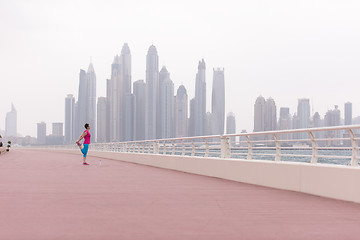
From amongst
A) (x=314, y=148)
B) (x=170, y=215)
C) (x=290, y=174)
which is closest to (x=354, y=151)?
(x=314, y=148)

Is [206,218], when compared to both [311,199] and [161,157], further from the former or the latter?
[161,157]

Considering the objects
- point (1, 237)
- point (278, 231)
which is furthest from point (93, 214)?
point (278, 231)

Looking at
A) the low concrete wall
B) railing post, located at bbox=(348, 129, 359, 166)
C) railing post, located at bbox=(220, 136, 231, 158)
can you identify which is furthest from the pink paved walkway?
railing post, located at bbox=(220, 136, 231, 158)

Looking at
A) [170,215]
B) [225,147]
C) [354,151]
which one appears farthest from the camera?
[225,147]

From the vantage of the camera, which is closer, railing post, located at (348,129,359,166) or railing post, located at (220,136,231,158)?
railing post, located at (348,129,359,166)

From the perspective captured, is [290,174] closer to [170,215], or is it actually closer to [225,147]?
[225,147]

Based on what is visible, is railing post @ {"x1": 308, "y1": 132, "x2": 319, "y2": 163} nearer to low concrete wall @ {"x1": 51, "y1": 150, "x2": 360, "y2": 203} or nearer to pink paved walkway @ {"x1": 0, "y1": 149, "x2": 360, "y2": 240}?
low concrete wall @ {"x1": 51, "y1": 150, "x2": 360, "y2": 203}

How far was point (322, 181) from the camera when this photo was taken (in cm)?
1038

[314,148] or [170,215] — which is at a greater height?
[314,148]

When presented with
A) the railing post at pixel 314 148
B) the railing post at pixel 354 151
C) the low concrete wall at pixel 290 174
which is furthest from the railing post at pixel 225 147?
the railing post at pixel 354 151

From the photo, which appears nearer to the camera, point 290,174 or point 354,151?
point 354,151

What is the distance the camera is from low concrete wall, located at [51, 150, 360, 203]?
9570mm

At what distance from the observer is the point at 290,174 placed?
11742 mm

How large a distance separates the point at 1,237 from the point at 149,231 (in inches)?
66.2
